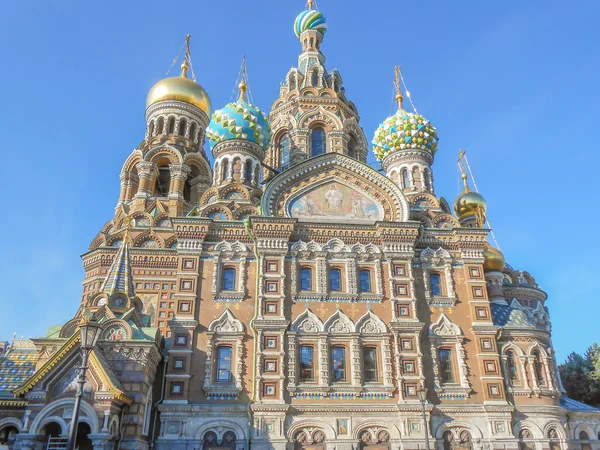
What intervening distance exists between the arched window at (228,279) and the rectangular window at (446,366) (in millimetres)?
6407

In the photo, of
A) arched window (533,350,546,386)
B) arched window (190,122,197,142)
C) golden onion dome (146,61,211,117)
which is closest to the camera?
arched window (533,350,546,386)

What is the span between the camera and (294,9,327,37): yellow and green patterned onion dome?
87.8 ft

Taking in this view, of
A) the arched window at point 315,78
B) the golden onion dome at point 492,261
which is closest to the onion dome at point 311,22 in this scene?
the arched window at point 315,78

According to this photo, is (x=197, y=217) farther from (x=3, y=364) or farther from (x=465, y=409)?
(x=465, y=409)

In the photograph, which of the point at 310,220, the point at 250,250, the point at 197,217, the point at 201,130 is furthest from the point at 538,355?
the point at 201,130

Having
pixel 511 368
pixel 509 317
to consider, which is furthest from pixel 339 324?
pixel 509 317

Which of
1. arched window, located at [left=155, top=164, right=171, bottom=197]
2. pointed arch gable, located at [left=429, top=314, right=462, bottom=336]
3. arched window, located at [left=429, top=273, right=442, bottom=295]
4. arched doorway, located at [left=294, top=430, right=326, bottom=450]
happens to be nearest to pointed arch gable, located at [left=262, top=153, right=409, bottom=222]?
arched window, located at [left=429, top=273, right=442, bottom=295]

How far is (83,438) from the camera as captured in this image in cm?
1279

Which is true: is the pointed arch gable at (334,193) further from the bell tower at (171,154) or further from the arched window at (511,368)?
the bell tower at (171,154)

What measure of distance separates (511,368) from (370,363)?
4350 millimetres

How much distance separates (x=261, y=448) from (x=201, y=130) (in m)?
17.7

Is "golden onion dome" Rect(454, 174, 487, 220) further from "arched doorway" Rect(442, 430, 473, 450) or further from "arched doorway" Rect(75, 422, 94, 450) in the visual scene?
"arched doorway" Rect(75, 422, 94, 450)

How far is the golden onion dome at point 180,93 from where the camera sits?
→ 27.0m

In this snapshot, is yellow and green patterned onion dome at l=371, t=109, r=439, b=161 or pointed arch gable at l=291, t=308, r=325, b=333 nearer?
pointed arch gable at l=291, t=308, r=325, b=333
